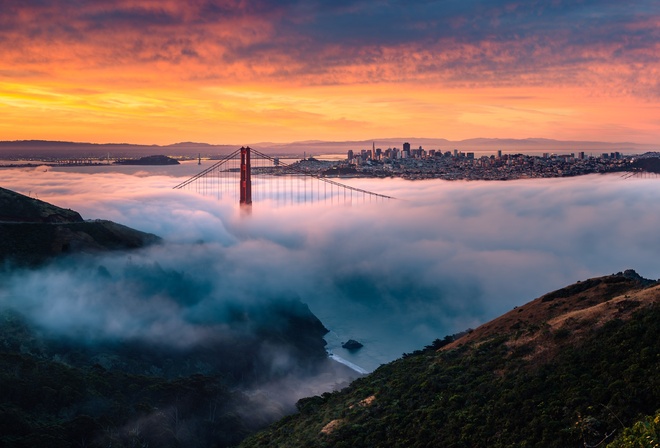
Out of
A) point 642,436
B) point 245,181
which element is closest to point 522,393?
point 642,436

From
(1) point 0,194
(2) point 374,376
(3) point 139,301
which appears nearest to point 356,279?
(3) point 139,301

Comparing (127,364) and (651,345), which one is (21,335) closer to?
(127,364)

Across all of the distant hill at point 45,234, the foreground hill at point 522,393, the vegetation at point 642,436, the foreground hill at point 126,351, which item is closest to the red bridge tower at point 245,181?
the foreground hill at point 126,351

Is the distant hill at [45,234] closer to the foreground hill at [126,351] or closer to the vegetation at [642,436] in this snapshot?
the foreground hill at [126,351]

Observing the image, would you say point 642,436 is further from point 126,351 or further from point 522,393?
point 126,351

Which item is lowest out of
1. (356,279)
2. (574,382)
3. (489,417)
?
(356,279)

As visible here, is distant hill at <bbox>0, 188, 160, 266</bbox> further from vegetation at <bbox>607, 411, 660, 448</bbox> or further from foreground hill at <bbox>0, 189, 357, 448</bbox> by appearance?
vegetation at <bbox>607, 411, 660, 448</bbox>
